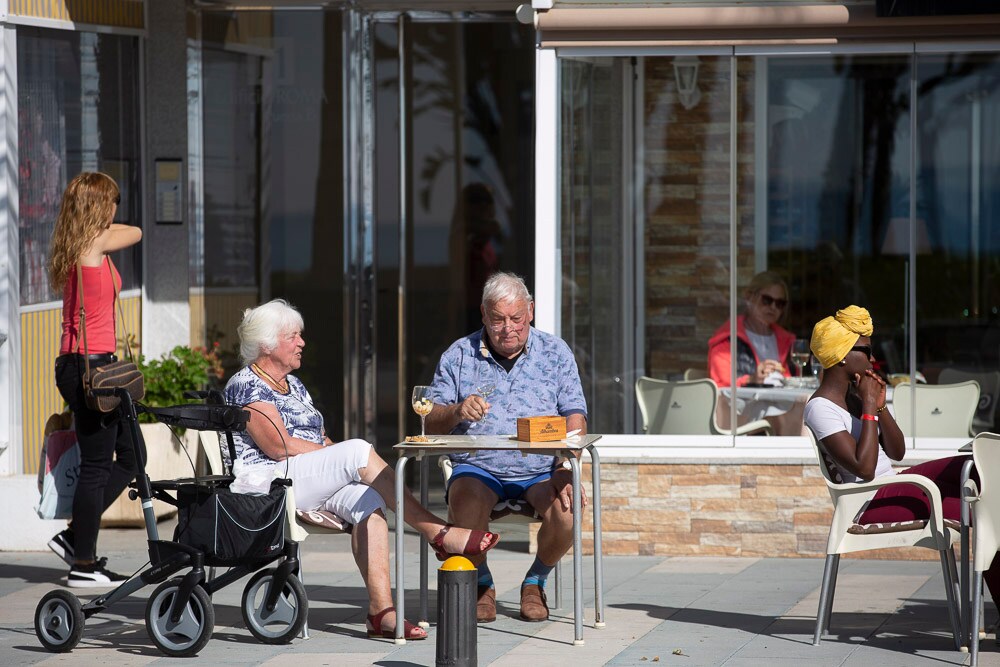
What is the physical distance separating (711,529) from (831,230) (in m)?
3.10

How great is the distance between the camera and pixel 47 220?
7812 mm

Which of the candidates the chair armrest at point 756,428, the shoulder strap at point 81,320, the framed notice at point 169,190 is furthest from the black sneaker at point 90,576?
the chair armrest at point 756,428

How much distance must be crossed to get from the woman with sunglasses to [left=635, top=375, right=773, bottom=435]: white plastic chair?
0.12 meters

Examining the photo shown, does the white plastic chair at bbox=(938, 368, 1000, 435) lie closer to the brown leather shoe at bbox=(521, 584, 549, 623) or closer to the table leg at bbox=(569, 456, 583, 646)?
the brown leather shoe at bbox=(521, 584, 549, 623)

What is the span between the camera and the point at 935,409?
7543mm

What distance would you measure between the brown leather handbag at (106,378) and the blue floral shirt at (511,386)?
1316mm

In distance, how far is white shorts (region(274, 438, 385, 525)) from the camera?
5.40m

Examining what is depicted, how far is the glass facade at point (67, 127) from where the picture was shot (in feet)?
24.9

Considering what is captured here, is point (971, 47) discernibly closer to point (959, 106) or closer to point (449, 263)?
point (959, 106)

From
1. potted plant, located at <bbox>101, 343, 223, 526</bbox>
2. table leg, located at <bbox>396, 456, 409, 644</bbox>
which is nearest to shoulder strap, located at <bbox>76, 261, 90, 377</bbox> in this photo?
Answer: potted plant, located at <bbox>101, 343, 223, 526</bbox>

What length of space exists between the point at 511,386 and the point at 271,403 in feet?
3.17

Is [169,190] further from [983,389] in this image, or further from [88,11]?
[983,389]

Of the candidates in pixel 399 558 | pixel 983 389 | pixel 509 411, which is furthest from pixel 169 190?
pixel 983 389

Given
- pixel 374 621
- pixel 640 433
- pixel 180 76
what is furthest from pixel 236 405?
pixel 180 76
